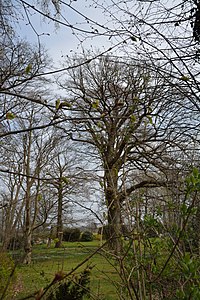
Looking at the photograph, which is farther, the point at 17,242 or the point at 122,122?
the point at 122,122

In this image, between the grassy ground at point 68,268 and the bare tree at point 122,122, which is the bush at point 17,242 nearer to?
the grassy ground at point 68,268

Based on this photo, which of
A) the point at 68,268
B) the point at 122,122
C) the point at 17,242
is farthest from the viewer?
the point at 68,268

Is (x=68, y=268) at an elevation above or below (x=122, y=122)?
below

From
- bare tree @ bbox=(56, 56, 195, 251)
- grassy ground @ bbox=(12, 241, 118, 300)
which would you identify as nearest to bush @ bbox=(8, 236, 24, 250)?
grassy ground @ bbox=(12, 241, 118, 300)

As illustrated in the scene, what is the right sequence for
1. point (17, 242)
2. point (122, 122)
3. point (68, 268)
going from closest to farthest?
point (17, 242), point (122, 122), point (68, 268)

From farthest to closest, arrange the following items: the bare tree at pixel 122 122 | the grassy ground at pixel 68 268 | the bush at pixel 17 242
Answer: the grassy ground at pixel 68 268
the bare tree at pixel 122 122
the bush at pixel 17 242

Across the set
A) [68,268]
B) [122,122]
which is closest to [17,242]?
[122,122]

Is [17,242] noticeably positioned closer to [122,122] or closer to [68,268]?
[122,122]

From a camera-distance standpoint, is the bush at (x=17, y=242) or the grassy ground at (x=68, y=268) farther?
the grassy ground at (x=68, y=268)

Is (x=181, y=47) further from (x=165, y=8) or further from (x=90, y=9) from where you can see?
(x=90, y=9)

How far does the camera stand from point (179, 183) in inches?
105

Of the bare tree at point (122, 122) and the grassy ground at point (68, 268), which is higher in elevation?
the bare tree at point (122, 122)

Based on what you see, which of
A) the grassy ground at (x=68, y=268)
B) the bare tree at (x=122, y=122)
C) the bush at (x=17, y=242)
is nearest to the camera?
the bush at (x=17, y=242)

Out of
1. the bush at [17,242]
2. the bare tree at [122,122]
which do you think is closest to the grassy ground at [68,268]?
the bush at [17,242]
